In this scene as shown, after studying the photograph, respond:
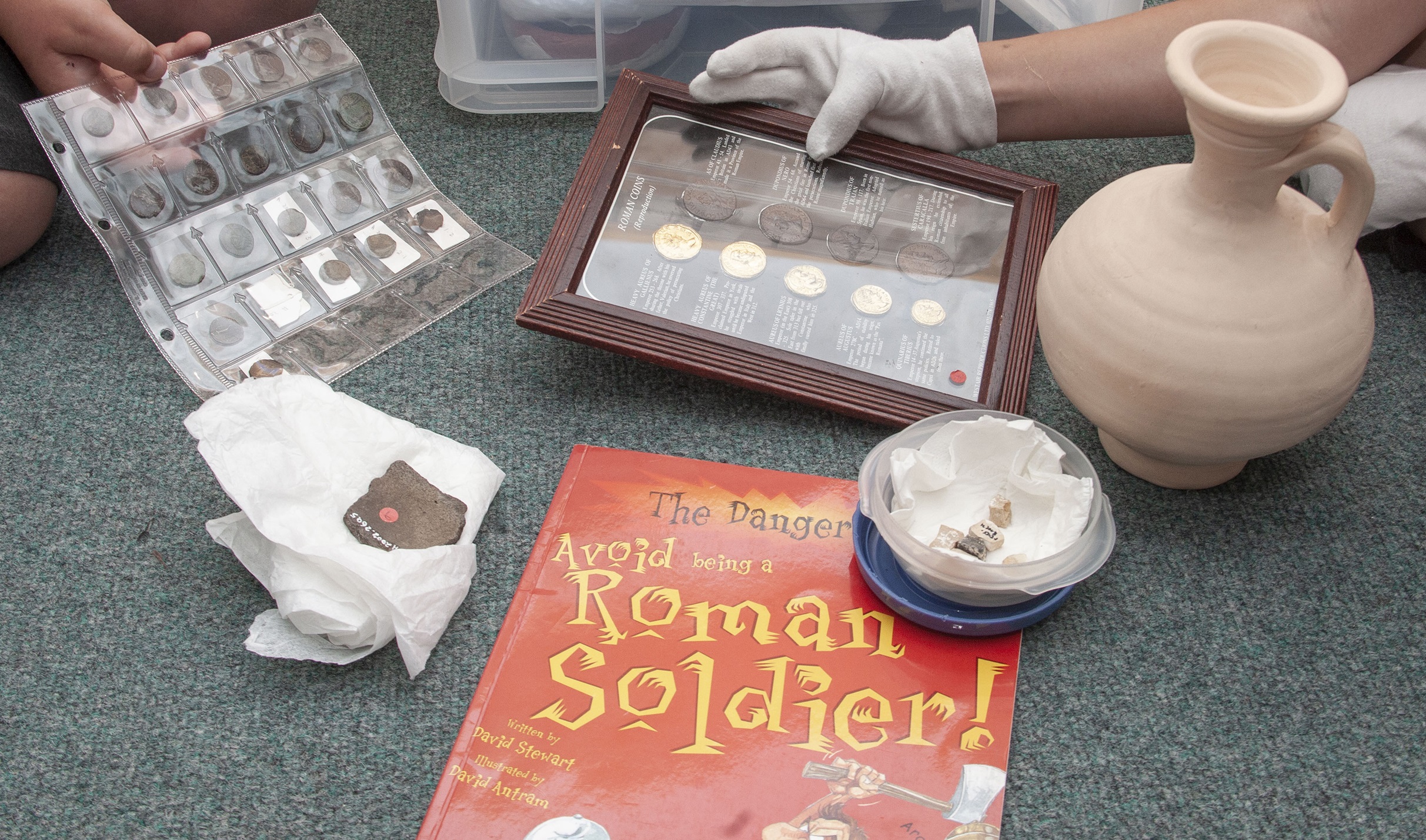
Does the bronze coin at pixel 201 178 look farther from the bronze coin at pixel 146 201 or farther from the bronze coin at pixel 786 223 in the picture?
the bronze coin at pixel 786 223

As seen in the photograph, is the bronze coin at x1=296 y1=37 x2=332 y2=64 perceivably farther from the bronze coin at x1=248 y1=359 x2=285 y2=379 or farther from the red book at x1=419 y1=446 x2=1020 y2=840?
the red book at x1=419 y1=446 x2=1020 y2=840

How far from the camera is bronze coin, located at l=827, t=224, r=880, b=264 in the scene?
0.87 meters

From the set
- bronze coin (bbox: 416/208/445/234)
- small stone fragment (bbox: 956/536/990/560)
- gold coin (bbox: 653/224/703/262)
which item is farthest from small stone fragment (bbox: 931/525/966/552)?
bronze coin (bbox: 416/208/445/234)

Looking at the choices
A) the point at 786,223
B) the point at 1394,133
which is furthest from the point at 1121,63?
the point at 786,223

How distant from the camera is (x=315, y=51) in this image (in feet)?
3.14

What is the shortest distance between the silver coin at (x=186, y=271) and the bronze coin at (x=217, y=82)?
0.15 metres

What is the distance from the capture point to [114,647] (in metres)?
0.71

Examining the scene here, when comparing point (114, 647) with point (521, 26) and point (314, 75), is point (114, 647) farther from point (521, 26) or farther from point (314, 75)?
point (521, 26)

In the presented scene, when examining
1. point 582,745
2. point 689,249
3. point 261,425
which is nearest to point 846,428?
point 689,249

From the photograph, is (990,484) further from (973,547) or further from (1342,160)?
(1342,160)

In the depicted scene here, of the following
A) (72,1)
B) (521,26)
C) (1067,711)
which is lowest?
(1067,711)

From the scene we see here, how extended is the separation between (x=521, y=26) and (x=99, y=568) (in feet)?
2.12

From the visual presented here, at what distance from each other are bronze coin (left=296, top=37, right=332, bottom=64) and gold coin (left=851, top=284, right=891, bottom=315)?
554mm

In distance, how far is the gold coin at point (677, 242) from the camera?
85 cm
